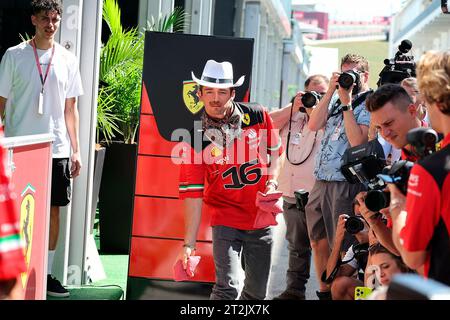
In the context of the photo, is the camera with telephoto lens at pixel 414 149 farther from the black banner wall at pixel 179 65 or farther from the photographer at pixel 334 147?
the black banner wall at pixel 179 65

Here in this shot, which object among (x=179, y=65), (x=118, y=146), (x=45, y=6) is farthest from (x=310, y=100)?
(x=118, y=146)

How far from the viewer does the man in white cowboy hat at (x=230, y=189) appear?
5828 millimetres

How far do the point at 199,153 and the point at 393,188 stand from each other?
2308 mm

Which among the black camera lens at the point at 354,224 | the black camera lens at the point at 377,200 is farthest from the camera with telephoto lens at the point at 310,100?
the black camera lens at the point at 377,200

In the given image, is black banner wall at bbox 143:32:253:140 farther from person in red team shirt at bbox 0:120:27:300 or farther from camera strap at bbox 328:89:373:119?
person in red team shirt at bbox 0:120:27:300

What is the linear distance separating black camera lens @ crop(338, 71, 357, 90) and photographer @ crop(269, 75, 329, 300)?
1.22 m

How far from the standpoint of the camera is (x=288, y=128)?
310 inches

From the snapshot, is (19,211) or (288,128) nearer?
(19,211)

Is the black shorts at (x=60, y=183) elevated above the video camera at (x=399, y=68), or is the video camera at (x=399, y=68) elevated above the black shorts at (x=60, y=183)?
the video camera at (x=399, y=68)
